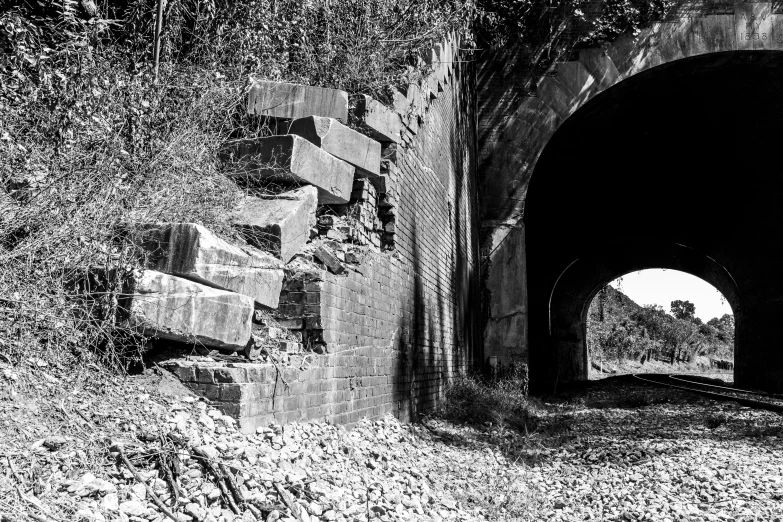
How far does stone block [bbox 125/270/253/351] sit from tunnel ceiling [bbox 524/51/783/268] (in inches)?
443

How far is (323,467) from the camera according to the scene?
423cm

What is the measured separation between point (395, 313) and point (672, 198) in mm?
16534

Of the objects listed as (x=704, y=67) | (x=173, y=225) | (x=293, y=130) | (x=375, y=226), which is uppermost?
(x=704, y=67)

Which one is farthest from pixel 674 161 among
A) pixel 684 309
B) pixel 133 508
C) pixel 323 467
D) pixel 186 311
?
pixel 684 309

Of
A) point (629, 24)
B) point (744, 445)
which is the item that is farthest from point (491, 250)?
point (744, 445)

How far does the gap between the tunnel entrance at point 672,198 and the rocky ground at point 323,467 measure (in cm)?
864

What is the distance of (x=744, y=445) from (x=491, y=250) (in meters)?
6.06

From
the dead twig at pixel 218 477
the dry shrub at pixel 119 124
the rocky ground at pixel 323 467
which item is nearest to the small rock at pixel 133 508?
the rocky ground at pixel 323 467

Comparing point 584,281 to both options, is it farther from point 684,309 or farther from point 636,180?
point 684,309

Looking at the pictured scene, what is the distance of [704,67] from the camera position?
13.9 m

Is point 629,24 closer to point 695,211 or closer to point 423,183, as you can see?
point 423,183

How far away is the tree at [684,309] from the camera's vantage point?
5584 centimetres

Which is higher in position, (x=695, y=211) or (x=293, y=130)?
(x=695, y=211)

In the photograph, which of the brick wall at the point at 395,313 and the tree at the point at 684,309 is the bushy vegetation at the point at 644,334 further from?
the brick wall at the point at 395,313
